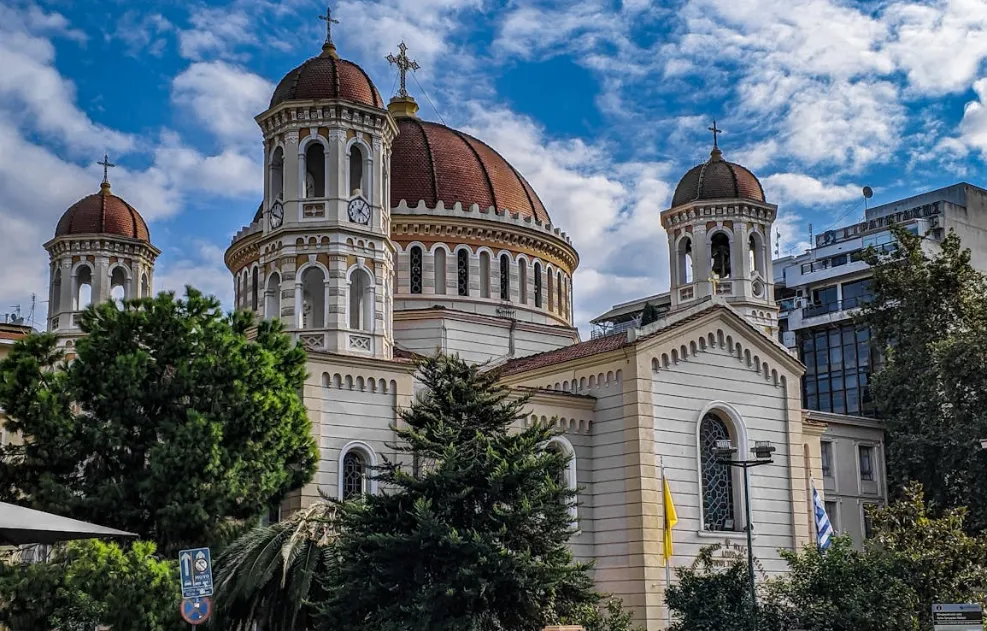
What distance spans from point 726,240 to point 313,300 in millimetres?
16478

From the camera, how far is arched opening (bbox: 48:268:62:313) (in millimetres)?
47616

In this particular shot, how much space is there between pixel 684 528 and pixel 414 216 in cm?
1515

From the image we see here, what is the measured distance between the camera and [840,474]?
48094mm

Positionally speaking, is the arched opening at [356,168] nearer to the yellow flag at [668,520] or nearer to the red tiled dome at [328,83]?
the red tiled dome at [328,83]

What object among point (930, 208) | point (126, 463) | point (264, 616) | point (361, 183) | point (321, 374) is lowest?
point (264, 616)

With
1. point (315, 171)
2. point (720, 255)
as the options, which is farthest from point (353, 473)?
point (720, 255)

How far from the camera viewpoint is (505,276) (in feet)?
149

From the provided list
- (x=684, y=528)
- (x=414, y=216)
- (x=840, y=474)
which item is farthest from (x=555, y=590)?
(x=840, y=474)

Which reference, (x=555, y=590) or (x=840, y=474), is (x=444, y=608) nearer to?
(x=555, y=590)

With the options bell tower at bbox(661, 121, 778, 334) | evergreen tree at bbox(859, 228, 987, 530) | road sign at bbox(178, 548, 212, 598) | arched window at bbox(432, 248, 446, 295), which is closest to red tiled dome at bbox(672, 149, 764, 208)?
bell tower at bbox(661, 121, 778, 334)

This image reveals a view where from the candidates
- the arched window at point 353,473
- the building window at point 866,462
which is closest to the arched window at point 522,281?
the arched window at point 353,473

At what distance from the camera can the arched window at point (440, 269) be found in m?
43.9

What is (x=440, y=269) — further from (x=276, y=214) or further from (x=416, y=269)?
(x=276, y=214)

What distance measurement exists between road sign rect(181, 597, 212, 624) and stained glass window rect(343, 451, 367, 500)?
14.9 metres
